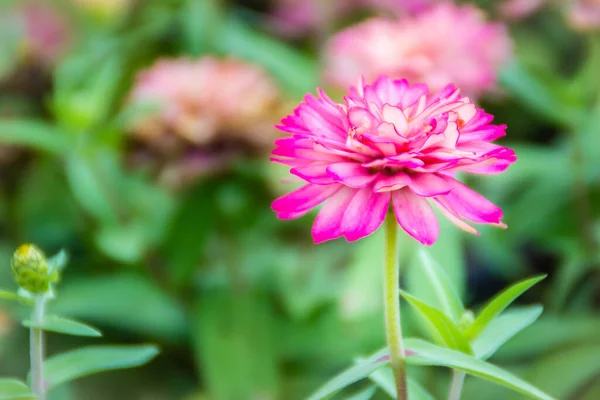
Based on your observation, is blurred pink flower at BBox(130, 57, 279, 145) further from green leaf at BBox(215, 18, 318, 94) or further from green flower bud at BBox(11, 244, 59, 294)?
green flower bud at BBox(11, 244, 59, 294)

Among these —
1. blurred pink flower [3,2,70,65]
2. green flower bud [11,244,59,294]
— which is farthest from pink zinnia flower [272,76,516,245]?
blurred pink flower [3,2,70,65]

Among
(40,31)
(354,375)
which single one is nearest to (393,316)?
(354,375)

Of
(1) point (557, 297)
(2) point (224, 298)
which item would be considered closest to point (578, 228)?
(1) point (557, 297)

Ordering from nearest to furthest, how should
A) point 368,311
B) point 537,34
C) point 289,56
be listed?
point 368,311, point 289,56, point 537,34

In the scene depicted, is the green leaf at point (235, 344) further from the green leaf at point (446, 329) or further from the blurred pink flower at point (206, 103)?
the green leaf at point (446, 329)

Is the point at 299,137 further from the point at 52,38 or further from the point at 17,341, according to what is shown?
the point at 52,38

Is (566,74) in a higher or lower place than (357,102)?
higher

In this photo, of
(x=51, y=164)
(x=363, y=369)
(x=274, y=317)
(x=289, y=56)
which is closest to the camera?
(x=363, y=369)
